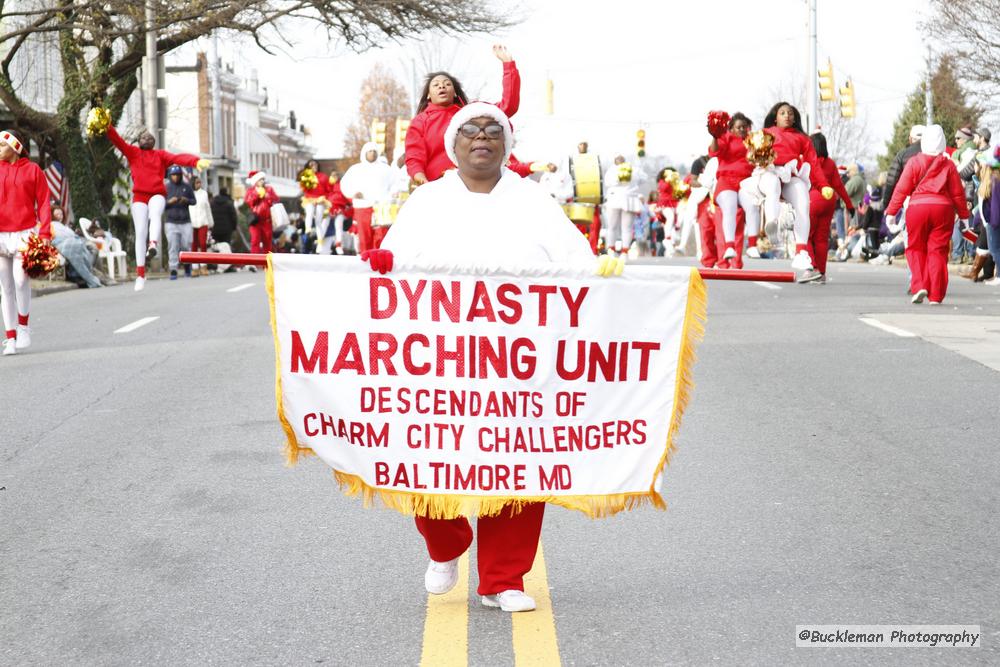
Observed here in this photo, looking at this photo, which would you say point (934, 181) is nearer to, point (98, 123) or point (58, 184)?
point (98, 123)

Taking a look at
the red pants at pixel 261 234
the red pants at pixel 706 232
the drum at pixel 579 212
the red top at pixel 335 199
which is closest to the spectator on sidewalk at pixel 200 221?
the red pants at pixel 261 234

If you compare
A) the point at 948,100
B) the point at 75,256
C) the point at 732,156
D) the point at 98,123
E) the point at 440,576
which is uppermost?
the point at 948,100

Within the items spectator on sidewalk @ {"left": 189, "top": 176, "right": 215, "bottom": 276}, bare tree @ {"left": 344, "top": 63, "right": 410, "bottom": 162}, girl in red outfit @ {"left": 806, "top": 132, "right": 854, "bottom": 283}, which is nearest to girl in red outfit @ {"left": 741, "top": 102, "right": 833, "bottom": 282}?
girl in red outfit @ {"left": 806, "top": 132, "right": 854, "bottom": 283}

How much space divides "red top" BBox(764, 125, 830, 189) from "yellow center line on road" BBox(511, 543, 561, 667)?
12679 mm

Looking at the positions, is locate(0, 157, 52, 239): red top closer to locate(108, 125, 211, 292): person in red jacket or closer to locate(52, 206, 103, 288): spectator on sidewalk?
locate(108, 125, 211, 292): person in red jacket

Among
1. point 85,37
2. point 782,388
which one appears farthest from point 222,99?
point 782,388

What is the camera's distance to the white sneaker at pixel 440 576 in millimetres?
5277

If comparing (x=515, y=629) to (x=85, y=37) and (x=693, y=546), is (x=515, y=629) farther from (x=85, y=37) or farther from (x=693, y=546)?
(x=85, y=37)

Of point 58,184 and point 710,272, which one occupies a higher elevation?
point 58,184

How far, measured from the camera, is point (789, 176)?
58.9ft

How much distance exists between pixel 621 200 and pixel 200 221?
423 inches

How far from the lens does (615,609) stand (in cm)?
521

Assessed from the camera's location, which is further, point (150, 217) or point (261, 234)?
point (261, 234)

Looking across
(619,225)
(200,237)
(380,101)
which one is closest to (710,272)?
(619,225)
